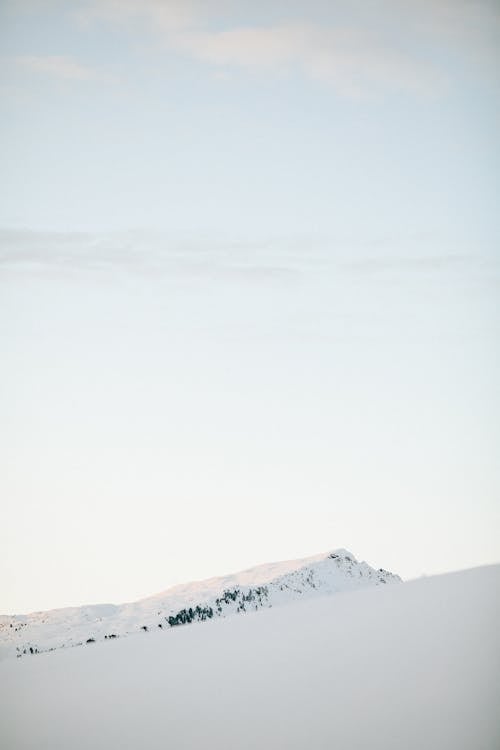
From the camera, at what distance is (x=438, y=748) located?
2684 cm

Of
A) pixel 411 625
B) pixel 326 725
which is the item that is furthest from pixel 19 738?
pixel 411 625

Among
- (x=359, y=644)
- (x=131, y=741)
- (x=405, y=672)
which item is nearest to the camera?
(x=131, y=741)

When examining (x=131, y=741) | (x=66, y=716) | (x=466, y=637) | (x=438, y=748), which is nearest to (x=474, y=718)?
(x=438, y=748)

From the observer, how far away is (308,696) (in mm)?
38844

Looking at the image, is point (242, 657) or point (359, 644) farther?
point (242, 657)

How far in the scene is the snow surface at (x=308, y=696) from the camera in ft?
101

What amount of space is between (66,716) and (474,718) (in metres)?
25.3

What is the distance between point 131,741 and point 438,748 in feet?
46.5

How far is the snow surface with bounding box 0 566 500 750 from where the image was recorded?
30.7m

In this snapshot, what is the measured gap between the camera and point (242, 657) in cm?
6084

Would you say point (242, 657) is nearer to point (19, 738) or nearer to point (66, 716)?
point (66, 716)

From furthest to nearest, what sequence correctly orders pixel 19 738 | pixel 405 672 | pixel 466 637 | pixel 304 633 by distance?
pixel 304 633 → pixel 466 637 → pixel 19 738 → pixel 405 672

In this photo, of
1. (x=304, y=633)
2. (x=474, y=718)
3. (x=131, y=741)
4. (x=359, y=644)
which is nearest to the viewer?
(x=474, y=718)

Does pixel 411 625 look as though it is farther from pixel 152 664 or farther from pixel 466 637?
pixel 152 664
